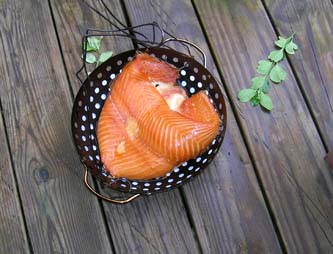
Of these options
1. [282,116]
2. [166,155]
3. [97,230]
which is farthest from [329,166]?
[97,230]

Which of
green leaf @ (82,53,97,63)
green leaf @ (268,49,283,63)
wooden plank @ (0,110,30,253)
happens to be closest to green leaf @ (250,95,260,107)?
green leaf @ (268,49,283,63)

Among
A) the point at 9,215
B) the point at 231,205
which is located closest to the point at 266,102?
the point at 231,205

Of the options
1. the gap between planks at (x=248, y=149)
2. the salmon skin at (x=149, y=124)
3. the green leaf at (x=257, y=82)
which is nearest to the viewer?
the salmon skin at (x=149, y=124)

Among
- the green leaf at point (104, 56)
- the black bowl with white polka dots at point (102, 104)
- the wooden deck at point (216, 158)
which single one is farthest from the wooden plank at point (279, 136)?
the green leaf at point (104, 56)

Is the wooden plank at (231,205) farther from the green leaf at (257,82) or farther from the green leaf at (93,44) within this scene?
the green leaf at (93,44)

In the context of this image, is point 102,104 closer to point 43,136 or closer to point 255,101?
point 43,136

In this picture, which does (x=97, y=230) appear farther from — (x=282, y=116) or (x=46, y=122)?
(x=282, y=116)
